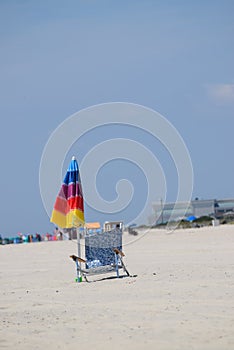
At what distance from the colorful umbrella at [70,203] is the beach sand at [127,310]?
1004mm

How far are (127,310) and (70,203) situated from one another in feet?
16.1

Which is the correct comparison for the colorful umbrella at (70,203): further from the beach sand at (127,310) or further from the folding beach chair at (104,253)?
the beach sand at (127,310)

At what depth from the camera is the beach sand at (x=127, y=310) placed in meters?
6.56

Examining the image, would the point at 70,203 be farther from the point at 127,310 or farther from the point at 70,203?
the point at 127,310

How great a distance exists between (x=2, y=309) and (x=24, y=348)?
2.62 m

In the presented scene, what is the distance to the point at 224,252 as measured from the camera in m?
16.3

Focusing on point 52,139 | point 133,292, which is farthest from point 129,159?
point 133,292

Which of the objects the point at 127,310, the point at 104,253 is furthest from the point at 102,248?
the point at 127,310

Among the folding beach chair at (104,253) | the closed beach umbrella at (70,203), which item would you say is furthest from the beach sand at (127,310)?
the closed beach umbrella at (70,203)

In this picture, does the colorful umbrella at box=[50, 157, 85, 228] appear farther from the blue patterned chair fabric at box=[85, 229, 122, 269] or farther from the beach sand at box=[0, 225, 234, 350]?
the beach sand at box=[0, 225, 234, 350]

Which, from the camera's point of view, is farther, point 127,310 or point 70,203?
point 70,203

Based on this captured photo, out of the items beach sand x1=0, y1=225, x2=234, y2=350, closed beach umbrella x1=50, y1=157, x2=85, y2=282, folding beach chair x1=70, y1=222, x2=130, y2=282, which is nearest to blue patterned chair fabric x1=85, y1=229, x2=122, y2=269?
folding beach chair x1=70, y1=222, x2=130, y2=282

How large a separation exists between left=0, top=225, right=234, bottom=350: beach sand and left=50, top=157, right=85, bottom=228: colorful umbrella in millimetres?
1004

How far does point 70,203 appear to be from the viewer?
12914 mm
